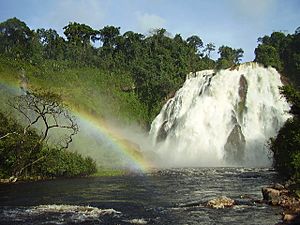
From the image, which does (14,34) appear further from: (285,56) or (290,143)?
Answer: (290,143)

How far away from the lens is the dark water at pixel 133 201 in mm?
19266

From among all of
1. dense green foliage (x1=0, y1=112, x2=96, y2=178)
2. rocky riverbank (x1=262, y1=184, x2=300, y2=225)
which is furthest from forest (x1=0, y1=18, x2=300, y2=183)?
rocky riverbank (x1=262, y1=184, x2=300, y2=225)

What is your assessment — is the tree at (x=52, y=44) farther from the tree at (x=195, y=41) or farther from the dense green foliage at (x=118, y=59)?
the tree at (x=195, y=41)

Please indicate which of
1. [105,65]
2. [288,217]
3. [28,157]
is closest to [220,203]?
[288,217]

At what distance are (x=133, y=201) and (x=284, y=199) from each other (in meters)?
8.52

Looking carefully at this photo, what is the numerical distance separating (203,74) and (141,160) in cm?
2563

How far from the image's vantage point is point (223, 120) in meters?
62.6

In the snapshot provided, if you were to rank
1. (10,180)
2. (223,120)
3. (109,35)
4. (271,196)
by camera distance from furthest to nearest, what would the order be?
(109,35) < (223,120) < (10,180) < (271,196)

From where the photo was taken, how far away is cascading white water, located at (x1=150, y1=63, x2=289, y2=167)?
58375mm

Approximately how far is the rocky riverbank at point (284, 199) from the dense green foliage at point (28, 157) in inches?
825

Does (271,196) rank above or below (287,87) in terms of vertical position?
below

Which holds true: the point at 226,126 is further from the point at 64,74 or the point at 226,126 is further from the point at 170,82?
the point at 64,74

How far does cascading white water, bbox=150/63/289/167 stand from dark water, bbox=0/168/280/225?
20.7 metres

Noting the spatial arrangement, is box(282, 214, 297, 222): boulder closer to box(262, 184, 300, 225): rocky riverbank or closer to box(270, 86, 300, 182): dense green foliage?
box(262, 184, 300, 225): rocky riverbank
